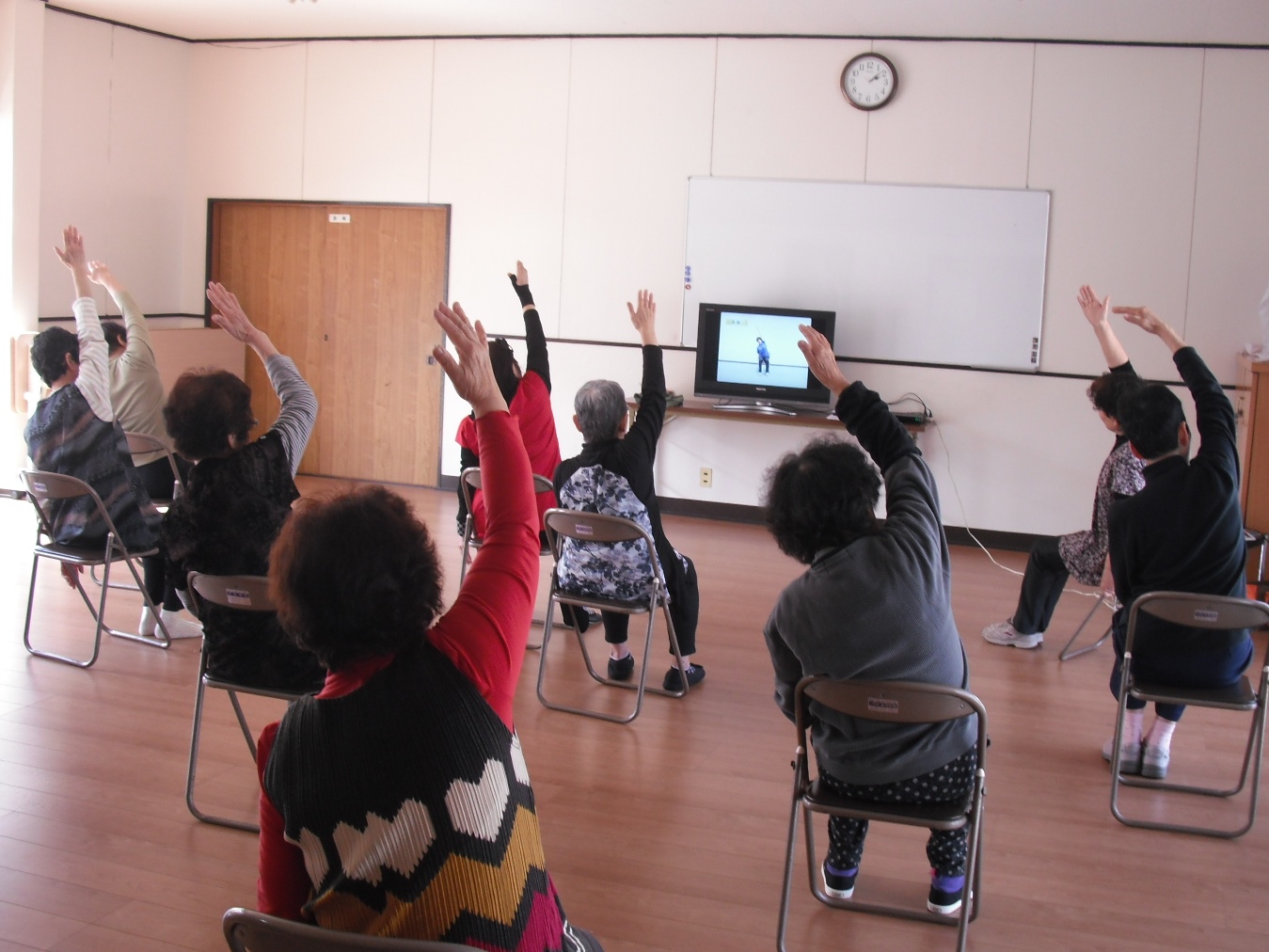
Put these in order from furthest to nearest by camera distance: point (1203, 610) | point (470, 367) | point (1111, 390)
Answer: point (1111, 390) < point (1203, 610) < point (470, 367)

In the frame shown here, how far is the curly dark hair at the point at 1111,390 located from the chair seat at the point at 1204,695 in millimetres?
978

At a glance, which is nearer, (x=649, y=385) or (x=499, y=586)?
(x=499, y=586)

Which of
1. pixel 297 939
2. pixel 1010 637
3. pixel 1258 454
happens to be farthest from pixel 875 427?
pixel 1258 454

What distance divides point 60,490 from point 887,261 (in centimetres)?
480

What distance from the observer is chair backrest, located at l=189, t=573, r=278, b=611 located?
9.55 feet

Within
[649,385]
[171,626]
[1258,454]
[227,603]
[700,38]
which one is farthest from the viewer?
[700,38]

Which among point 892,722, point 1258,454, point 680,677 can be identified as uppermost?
point 1258,454

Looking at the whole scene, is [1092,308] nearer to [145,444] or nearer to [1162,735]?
[1162,735]

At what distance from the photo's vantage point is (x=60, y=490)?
163 inches

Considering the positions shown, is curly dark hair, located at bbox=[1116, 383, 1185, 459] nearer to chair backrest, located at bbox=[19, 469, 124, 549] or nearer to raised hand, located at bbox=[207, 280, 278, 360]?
raised hand, located at bbox=[207, 280, 278, 360]

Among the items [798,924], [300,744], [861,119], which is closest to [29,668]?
[798,924]

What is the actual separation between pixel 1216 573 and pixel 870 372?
12.7ft

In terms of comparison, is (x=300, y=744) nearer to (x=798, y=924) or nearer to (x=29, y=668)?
(x=798, y=924)

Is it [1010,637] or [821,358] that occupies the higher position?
[821,358]
